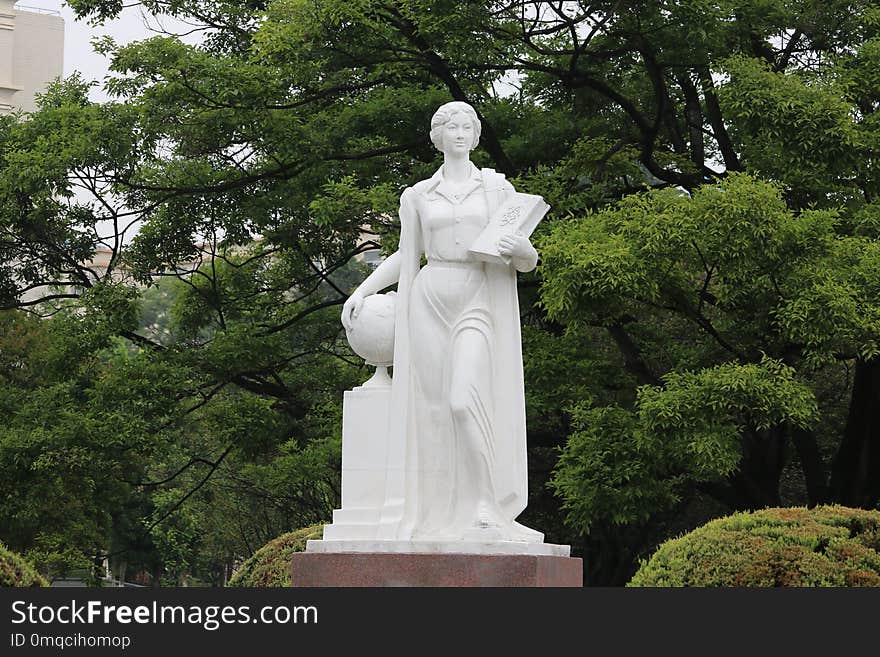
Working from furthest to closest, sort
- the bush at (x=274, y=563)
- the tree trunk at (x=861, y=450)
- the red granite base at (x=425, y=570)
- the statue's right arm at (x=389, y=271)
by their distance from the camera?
1. the tree trunk at (x=861, y=450)
2. the bush at (x=274, y=563)
3. the statue's right arm at (x=389, y=271)
4. the red granite base at (x=425, y=570)

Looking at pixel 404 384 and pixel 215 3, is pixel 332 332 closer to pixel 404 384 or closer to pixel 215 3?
pixel 215 3

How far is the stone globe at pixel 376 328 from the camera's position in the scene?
29.8 ft

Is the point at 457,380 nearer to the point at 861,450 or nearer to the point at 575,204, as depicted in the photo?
the point at 575,204

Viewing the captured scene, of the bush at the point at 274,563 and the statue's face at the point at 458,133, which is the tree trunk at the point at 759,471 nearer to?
the bush at the point at 274,563

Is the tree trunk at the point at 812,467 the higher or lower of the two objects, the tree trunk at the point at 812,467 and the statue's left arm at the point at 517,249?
the lower

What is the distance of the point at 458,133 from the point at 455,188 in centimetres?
37

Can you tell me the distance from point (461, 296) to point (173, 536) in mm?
26861

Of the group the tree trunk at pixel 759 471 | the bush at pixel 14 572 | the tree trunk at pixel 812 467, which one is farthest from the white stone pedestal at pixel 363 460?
→ the tree trunk at pixel 812 467

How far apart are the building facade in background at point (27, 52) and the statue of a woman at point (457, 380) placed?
41.1 m

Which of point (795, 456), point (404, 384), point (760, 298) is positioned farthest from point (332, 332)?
point (404, 384)

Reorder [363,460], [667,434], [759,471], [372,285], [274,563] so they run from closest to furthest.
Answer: [363,460], [372,285], [274,563], [667,434], [759,471]

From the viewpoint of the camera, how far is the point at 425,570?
8.07 meters

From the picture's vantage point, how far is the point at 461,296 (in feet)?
28.7

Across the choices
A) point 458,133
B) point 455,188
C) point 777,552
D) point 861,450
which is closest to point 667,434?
point 861,450
